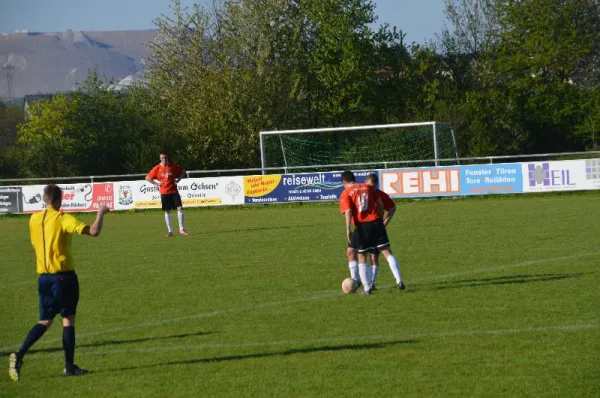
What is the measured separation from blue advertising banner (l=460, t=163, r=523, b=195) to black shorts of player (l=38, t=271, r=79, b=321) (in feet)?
86.2

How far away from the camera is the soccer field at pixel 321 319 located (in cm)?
800

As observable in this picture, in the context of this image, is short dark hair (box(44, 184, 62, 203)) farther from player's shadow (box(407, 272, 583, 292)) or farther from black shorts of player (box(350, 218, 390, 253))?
player's shadow (box(407, 272, 583, 292))

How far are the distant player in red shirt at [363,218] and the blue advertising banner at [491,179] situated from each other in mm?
21358

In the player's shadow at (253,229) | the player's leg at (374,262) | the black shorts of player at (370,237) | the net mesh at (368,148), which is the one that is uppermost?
the net mesh at (368,148)

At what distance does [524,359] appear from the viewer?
8375mm

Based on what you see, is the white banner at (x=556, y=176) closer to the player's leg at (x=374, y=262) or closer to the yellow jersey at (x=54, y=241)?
the player's leg at (x=374, y=262)

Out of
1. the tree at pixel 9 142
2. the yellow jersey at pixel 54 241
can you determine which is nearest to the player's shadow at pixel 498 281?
the yellow jersey at pixel 54 241

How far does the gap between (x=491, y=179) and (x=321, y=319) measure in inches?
924

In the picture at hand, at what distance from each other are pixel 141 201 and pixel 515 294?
25163 mm

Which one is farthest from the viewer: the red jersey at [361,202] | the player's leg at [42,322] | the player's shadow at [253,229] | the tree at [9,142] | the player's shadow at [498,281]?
the tree at [9,142]

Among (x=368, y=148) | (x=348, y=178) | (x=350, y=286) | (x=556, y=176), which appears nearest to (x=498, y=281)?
(x=350, y=286)

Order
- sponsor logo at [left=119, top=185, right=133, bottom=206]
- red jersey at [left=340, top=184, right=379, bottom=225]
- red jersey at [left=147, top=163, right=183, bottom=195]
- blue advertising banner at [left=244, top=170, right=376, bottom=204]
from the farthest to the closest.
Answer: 1. sponsor logo at [left=119, top=185, right=133, bottom=206]
2. blue advertising banner at [left=244, top=170, right=376, bottom=204]
3. red jersey at [left=147, top=163, right=183, bottom=195]
4. red jersey at [left=340, top=184, right=379, bottom=225]

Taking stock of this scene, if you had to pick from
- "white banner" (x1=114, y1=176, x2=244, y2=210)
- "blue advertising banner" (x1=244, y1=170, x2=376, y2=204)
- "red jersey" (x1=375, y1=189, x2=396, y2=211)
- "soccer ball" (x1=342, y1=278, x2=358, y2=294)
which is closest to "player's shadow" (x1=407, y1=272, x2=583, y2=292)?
"soccer ball" (x1=342, y1=278, x2=358, y2=294)

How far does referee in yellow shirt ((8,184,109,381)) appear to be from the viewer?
8383mm
